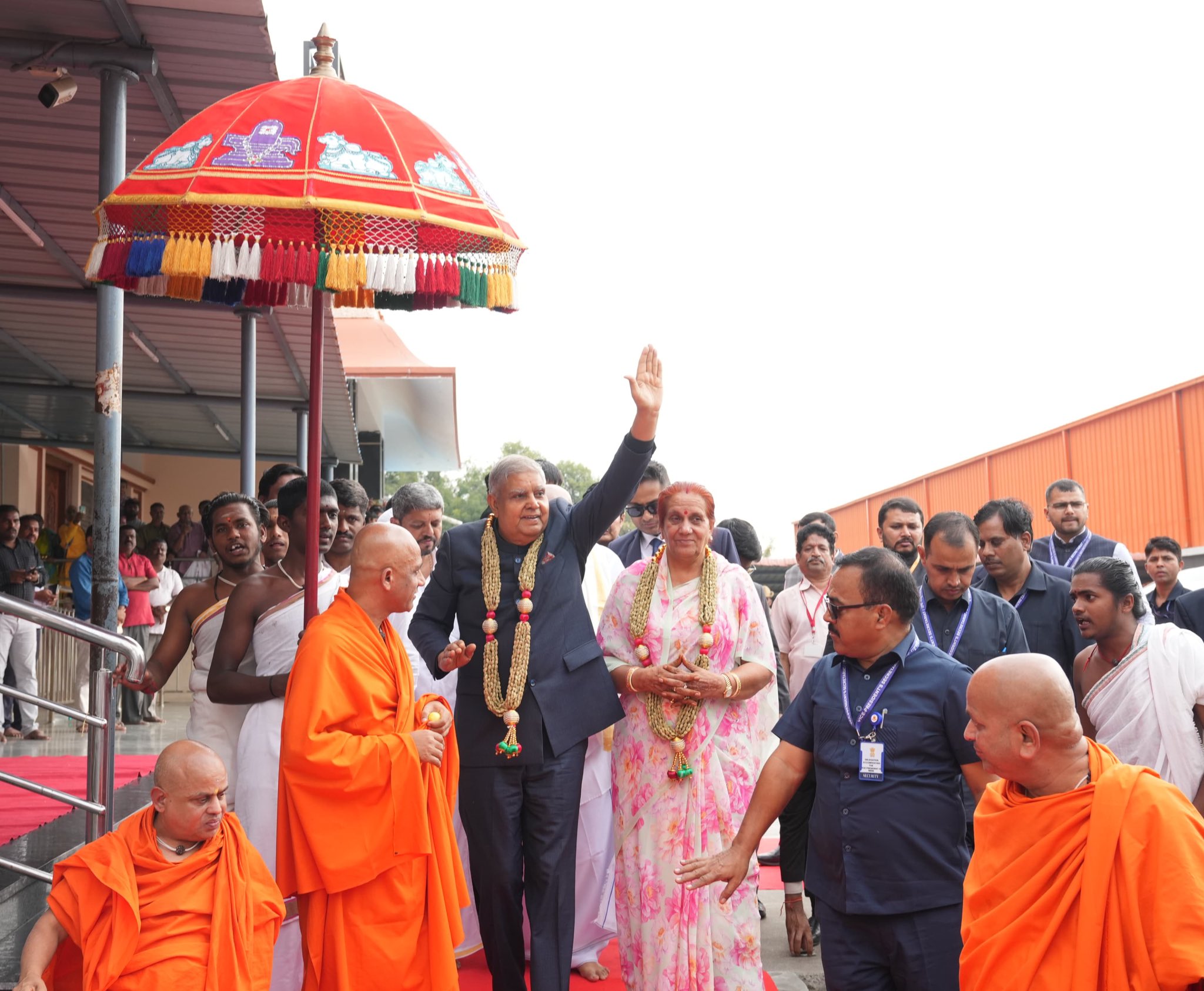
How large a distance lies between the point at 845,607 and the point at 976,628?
1406 millimetres

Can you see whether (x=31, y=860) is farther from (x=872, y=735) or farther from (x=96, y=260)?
(x=872, y=735)

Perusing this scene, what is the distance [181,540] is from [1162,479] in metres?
12.8

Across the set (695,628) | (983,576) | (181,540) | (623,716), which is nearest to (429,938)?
(623,716)

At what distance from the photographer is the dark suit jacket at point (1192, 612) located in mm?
6176

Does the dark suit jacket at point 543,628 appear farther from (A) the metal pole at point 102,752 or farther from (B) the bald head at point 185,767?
(A) the metal pole at point 102,752

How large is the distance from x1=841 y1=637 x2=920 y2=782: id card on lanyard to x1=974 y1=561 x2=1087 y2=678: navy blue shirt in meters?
2.24

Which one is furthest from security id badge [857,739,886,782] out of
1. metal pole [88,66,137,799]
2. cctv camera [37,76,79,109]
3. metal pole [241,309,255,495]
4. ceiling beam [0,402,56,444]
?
ceiling beam [0,402,56,444]

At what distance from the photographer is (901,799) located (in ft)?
11.8

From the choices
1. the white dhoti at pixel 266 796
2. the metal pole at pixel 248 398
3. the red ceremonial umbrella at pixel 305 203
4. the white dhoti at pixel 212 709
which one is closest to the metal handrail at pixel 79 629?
the white dhoti at pixel 212 709

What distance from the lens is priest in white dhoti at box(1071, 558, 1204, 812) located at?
4484 millimetres

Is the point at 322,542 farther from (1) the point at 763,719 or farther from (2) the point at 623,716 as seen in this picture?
(1) the point at 763,719

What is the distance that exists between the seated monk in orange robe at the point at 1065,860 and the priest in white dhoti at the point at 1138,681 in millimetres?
1787

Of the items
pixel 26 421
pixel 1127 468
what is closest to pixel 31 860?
pixel 26 421

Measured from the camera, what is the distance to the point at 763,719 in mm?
5531
